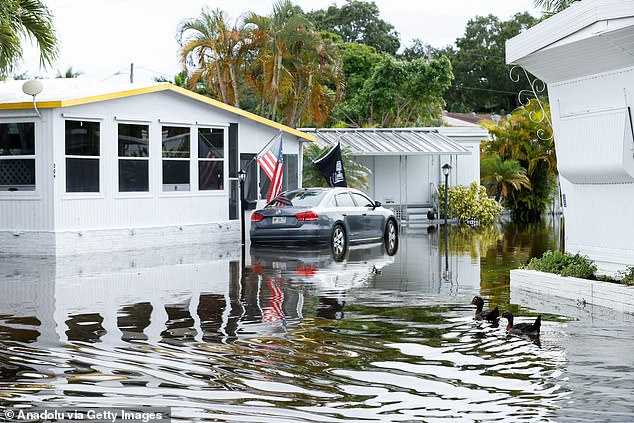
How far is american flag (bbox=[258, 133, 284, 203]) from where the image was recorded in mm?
25672

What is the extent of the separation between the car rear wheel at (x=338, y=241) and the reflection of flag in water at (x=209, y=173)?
483 cm

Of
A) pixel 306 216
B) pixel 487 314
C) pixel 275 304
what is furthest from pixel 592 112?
pixel 306 216

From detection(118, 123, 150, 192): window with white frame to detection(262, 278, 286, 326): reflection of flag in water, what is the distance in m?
7.89

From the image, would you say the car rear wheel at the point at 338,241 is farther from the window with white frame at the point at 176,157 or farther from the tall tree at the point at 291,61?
the tall tree at the point at 291,61

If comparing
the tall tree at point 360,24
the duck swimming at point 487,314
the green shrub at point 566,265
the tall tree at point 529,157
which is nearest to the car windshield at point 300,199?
the green shrub at point 566,265

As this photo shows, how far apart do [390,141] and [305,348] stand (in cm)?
2681

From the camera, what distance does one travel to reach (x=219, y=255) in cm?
2114

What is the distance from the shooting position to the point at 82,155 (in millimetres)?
21891

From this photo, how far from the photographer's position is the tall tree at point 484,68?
237 ft

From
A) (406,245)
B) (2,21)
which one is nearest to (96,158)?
(2,21)

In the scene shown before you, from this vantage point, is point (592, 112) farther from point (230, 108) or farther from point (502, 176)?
point (502, 176)

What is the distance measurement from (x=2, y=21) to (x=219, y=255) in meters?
6.54

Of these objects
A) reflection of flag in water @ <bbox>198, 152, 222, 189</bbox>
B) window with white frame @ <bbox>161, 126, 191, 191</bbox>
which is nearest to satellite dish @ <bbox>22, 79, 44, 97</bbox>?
window with white frame @ <bbox>161, 126, 191, 191</bbox>

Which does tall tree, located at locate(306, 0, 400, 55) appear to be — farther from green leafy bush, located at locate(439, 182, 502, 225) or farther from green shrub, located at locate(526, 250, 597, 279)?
green shrub, located at locate(526, 250, 597, 279)
